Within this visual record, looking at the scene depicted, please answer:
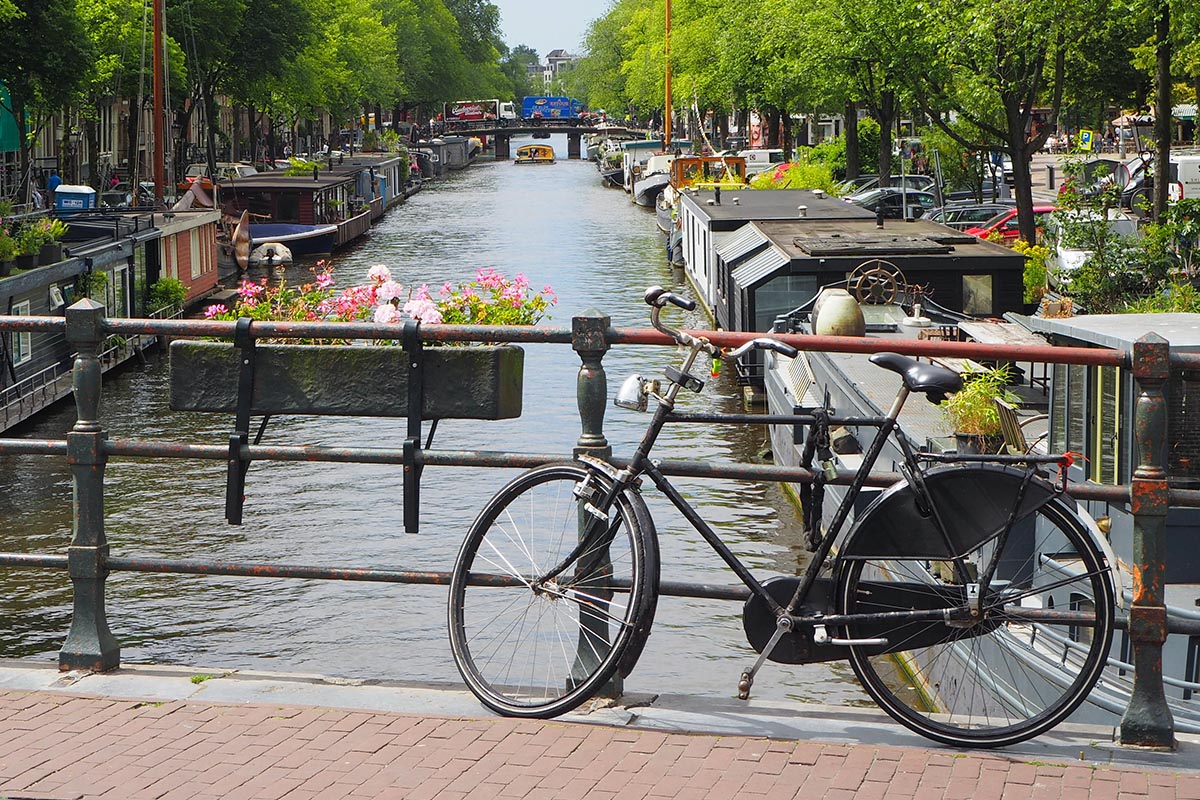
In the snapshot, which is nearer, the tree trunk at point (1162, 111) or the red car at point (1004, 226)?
the tree trunk at point (1162, 111)

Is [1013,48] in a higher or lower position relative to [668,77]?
lower

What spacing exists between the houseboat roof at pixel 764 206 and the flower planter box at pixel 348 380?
27.0 metres

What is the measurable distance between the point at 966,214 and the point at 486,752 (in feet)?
128

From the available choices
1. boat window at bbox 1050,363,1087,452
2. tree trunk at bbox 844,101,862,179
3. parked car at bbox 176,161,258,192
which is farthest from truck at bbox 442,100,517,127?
boat window at bbox 1050,363,1087,452

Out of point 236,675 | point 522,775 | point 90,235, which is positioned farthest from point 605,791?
point 90,235

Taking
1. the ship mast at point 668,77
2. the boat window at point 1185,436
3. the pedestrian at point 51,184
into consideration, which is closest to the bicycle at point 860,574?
the boat window at point 1185,436

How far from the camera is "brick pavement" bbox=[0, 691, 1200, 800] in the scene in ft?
15.3

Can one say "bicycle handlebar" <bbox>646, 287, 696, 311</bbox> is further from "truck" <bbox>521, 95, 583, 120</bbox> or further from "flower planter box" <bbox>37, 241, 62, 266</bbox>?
"truck" <bbox>521, 95, 583, 120</bbox>

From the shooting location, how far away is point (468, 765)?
191 inches

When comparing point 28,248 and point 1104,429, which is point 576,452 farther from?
point 28,248

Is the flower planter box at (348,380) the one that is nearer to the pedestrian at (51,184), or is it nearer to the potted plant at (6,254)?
the potted plant at (6,254)

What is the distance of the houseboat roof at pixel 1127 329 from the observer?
9.91 m

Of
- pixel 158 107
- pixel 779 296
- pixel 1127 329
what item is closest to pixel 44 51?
pixel 158 107

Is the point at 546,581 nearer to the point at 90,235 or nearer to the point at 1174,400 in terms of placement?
the point at 1174,400
